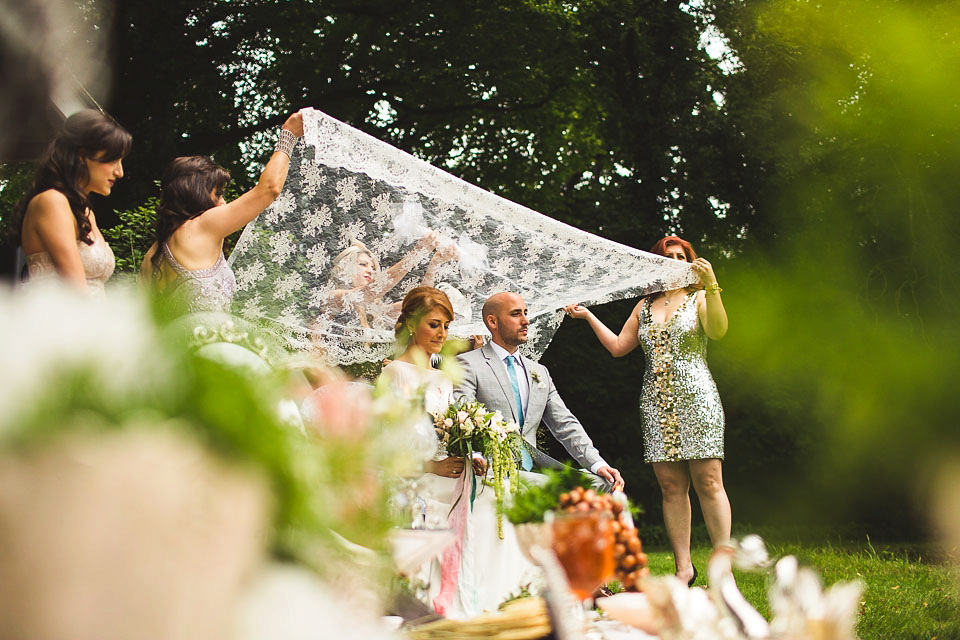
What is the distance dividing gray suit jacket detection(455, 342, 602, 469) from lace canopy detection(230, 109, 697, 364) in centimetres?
24

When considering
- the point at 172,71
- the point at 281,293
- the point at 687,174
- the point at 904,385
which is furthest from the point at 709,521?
the point at 172,71

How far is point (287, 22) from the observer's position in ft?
38.6

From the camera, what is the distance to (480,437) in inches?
167

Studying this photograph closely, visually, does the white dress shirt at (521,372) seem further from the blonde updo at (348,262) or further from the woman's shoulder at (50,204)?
the woman's shoulder at (50,204)

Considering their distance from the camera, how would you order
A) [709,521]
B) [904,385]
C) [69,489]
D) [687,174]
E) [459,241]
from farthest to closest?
[687,174] → [904,385] → [709,521] → [459,241] → [69,489]

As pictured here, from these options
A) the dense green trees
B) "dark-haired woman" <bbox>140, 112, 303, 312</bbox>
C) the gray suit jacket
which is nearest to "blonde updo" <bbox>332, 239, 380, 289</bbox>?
the gray suit jacket

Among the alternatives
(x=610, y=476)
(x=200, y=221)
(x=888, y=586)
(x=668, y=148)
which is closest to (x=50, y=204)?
(x=200, y=221)

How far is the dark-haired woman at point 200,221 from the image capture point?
3180 mm

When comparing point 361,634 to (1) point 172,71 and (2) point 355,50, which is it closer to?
(1) point 172,71

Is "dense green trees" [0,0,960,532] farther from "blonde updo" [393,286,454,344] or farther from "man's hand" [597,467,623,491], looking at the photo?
"blonde updo" [393,286,454,344]

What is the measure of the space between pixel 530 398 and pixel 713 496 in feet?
4.23

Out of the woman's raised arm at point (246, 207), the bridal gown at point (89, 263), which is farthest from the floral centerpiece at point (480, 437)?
the bridal gown at point (89, 263)

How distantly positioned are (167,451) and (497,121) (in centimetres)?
1264

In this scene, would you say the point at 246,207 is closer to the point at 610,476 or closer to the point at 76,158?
the point at 76,158
